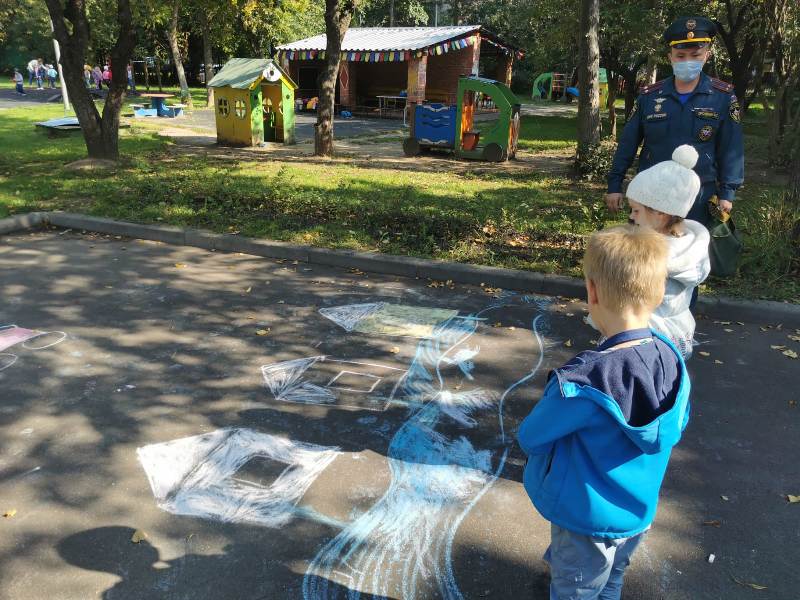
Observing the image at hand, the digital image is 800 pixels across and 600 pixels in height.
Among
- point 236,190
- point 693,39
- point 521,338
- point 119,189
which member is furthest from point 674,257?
point 119,189

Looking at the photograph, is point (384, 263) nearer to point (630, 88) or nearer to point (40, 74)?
point (630, 88)

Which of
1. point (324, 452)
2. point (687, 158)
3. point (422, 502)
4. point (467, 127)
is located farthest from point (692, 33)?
point (467, 127)

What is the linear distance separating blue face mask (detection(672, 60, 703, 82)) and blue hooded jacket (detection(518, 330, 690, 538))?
2524 mm

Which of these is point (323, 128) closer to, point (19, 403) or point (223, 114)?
point (223, 114)

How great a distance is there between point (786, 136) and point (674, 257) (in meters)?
11.6

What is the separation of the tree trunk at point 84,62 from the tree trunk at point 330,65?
11.3 feet

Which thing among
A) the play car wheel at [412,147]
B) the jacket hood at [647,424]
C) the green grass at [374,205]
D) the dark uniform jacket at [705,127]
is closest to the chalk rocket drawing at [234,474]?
the jacket hood at [647,424]

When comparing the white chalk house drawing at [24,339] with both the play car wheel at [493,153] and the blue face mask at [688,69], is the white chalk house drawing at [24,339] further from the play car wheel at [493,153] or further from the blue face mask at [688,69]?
the play car wheel at [493,153]

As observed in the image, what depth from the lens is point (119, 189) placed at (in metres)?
8.47

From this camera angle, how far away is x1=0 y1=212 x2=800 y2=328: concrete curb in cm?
496

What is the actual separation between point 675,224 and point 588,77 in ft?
28.5

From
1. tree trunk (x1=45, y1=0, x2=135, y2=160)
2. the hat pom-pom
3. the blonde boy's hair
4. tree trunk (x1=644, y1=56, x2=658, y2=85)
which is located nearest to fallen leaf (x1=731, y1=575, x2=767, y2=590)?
the blonde boy's hair

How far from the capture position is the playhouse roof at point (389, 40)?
24516 millimetres

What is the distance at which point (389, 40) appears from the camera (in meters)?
25.8
